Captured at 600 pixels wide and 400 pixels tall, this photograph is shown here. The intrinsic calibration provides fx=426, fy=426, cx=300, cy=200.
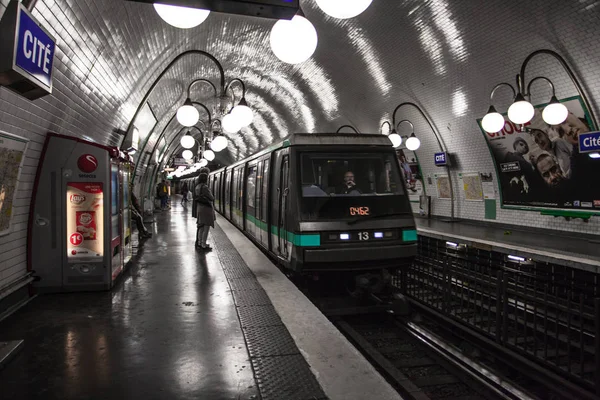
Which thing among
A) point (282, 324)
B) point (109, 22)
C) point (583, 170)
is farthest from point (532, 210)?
point (109, 22)

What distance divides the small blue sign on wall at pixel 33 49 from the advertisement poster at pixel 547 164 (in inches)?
356

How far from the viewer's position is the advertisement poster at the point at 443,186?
13820mm

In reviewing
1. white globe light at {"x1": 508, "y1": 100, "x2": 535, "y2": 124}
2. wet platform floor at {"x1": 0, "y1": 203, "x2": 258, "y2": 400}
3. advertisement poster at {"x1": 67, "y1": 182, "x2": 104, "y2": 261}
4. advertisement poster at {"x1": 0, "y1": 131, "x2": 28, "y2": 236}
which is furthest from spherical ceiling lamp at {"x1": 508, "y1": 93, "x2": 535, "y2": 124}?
advertisement poster at {"x1": 0, "y1": 131, "x2": 28, "y2": 236}

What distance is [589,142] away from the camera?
8.05 metres

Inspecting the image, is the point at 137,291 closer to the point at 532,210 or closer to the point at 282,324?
the point at 282,324

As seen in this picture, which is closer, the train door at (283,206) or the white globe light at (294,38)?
the white globe light at (294,38)

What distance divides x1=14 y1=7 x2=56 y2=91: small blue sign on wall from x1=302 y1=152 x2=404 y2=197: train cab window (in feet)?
12.5

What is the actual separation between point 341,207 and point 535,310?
113 inches

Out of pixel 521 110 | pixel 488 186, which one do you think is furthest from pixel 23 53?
pixel 488 186

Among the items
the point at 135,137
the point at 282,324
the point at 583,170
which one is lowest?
the point at 282,324

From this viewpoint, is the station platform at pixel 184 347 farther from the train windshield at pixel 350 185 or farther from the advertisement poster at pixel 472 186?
the advertisement poster at pixel 472 186

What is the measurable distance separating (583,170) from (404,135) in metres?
6.84

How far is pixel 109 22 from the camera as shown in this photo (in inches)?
230

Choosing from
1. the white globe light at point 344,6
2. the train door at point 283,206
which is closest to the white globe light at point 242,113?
the train door at point 283,206
